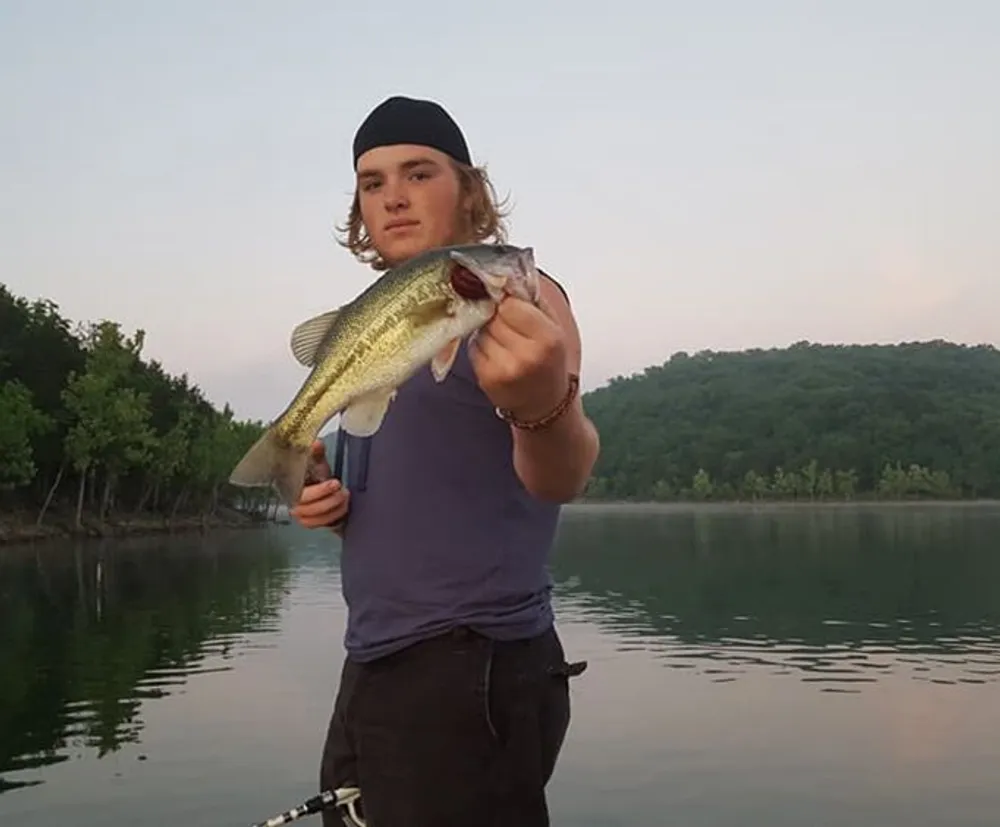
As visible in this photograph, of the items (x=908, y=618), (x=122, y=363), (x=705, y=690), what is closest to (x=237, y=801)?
(x=705, y=690)

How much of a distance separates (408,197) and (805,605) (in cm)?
3379

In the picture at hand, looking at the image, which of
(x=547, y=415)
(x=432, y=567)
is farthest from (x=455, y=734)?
(x=547, y=415)

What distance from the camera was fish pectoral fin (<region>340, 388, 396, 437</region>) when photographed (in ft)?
9.48

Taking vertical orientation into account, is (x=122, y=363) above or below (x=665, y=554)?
above

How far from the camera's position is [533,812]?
10.5ft

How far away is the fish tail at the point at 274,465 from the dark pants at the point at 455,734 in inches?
20.2

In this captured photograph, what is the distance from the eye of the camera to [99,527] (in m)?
79.1

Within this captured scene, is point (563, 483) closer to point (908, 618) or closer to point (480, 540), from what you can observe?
point (480, 540)

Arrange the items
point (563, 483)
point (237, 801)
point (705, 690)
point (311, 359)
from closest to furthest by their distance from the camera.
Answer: point (563, 483) → point (311, 359) → point (237, 801) → point (705, 690)

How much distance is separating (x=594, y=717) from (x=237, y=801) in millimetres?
6750

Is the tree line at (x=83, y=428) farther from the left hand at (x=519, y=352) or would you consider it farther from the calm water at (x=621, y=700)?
the left hand at (x=519, y=352)

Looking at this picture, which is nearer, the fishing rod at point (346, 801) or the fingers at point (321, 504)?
the fingers at point (321, 504)

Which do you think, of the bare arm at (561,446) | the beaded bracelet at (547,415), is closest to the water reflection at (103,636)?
the bare arm at (561,446)

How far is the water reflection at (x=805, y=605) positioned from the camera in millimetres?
25344
